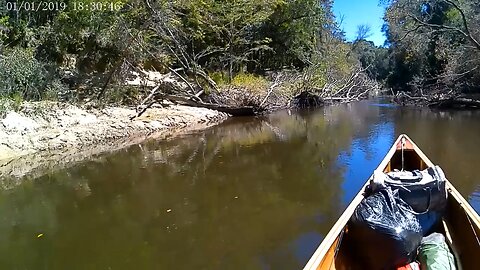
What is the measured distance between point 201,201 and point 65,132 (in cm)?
730

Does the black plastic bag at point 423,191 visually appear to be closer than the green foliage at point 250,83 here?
Yes

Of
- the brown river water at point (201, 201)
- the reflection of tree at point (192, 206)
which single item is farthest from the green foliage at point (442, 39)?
the reflection of tree at point (192, 206)

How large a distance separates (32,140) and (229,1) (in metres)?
13.6

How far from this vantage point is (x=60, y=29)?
15852 mm

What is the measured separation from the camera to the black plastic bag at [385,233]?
3.26m

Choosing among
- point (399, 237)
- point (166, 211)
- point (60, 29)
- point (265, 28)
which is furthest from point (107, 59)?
point (399, 237)

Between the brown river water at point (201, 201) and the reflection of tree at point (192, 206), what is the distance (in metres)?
0.02

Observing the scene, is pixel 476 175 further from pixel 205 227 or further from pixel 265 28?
pixel 265 28

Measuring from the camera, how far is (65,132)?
477 inches

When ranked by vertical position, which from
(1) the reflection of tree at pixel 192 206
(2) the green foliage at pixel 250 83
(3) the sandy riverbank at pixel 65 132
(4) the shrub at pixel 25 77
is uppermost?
(4) the shrub at pixel 25 77

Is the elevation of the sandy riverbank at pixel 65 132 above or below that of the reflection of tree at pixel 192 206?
above

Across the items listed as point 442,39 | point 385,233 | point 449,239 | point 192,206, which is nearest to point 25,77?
point 192,206

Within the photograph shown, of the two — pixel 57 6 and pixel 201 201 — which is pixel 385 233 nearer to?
pixel 201 201

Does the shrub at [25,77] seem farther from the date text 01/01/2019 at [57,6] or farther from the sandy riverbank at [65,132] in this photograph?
the date text 01/01/2019 at [57,6]
